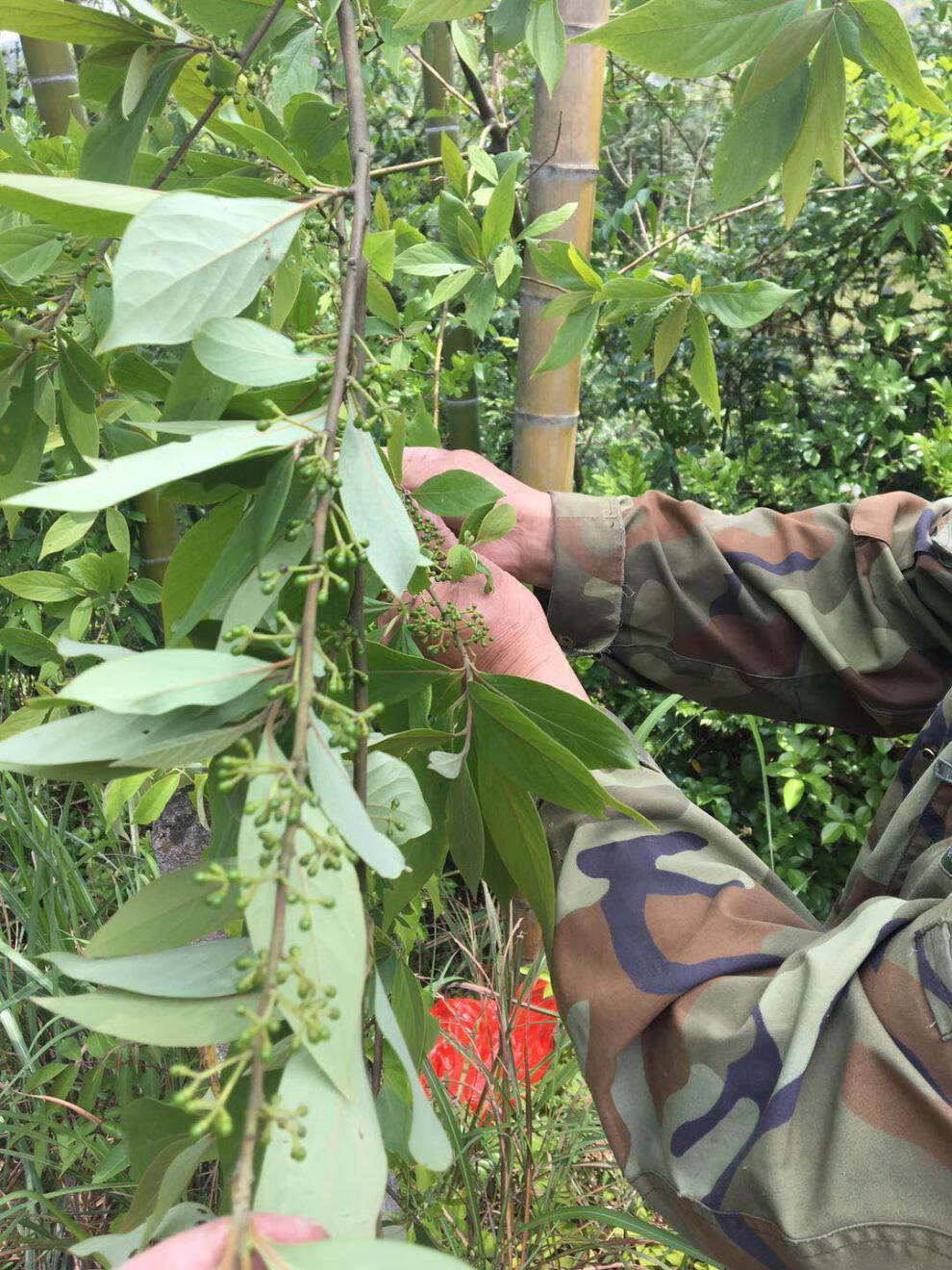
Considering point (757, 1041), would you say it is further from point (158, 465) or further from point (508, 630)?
point (158, 465)

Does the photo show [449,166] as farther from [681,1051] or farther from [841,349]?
[841,349]

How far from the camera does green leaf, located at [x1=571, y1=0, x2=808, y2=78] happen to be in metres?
0.43

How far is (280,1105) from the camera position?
27 cm

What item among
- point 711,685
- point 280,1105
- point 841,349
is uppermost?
point 841,349

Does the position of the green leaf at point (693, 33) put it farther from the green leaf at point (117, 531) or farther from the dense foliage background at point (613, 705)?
the green leaf at point (117, 531)

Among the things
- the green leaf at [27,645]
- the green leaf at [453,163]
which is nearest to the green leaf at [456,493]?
the green leaf at [453,163]

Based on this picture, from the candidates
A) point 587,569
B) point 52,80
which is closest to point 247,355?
point 587,569

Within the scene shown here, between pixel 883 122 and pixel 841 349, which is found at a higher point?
pixel 883 122

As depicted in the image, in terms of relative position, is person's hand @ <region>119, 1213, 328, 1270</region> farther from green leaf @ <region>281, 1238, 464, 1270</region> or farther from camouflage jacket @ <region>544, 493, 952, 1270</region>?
camouflage jacket @ <region>544, 493, 952, 1270</region>

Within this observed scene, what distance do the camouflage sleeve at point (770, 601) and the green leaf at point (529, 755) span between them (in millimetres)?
531

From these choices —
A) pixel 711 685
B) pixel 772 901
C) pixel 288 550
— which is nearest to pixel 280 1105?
pixel 288 550

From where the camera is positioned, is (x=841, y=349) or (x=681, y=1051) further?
(x=841, y=349)

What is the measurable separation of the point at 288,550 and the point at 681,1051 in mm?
464

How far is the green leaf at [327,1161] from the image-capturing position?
0.83 ft
